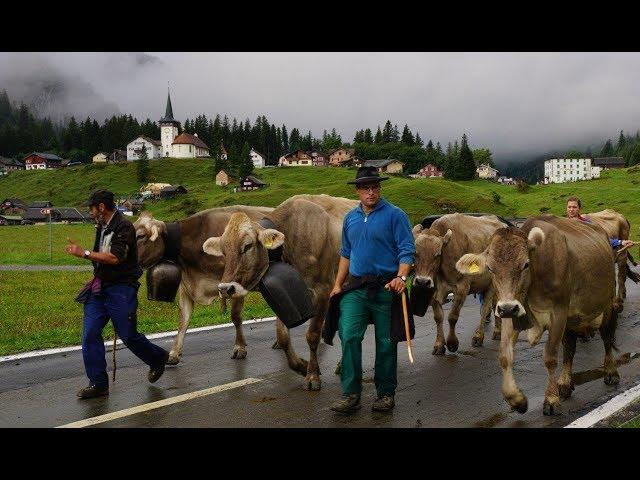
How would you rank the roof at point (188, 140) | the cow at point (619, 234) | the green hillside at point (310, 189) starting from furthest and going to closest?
the roof at point (188, 140) → the green hillside at point (310, 189) → the cow at point (619, 234)

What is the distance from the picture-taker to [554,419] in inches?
259

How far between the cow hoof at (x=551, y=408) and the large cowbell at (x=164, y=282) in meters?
5.46

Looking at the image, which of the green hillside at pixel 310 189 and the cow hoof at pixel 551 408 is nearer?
the cow hoof at pixel 551 408

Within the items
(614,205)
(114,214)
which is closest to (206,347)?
(114,214)

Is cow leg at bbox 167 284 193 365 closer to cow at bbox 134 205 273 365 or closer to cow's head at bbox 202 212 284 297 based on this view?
cow at bbox 134 205 273 365

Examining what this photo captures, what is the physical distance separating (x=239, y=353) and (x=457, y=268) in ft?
13.6

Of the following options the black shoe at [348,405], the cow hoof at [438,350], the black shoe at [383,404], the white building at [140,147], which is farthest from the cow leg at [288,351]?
the white building at [140,147]

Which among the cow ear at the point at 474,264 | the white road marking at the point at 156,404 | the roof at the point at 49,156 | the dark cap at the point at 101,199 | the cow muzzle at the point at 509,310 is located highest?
the roof at the point at 49,156

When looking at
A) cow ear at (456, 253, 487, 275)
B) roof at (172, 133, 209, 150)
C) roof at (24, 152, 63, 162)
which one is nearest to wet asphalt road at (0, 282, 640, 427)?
cow ear at (456, 253, 487, 275)

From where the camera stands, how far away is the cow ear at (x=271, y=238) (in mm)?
7625

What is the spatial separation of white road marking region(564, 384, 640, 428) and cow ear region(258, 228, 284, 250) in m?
3.85

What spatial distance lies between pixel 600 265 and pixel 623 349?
119 inches

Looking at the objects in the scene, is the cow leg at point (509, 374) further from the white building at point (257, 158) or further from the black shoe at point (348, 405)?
the white building at point (257, 158)

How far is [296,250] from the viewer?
339 inches
